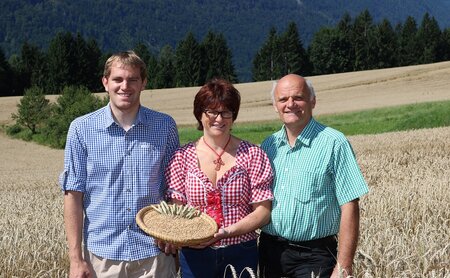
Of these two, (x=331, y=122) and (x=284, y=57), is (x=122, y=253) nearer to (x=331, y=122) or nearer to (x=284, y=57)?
(x=331, y=122)

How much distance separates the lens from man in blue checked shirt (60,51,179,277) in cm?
341

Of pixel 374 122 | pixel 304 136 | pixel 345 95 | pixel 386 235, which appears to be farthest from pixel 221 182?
pixel 345 95

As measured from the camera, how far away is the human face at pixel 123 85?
337cm

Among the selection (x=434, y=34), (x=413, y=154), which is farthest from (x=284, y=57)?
(x=413, y=154)

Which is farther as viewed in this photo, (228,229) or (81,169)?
(81,169)

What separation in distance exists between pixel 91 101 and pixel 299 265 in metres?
39.9

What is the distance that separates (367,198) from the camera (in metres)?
6.13

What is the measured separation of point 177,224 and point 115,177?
1.92 feet

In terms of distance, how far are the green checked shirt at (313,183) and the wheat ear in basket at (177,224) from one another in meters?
0.56

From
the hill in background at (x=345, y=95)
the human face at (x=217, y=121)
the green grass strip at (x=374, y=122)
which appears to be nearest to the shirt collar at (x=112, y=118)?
the human face at (x=217, y=121)

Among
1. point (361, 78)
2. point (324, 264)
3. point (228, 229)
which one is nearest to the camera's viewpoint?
point (228, 229)

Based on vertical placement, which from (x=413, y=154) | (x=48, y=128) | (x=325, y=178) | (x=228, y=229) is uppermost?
(x=325, y=178)

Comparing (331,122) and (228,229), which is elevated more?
(228,229)

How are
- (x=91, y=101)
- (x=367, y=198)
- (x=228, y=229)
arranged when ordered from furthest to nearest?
1. (x=91, y=101)
2. (x=367, y=198)
3. (x=228, y=229)
